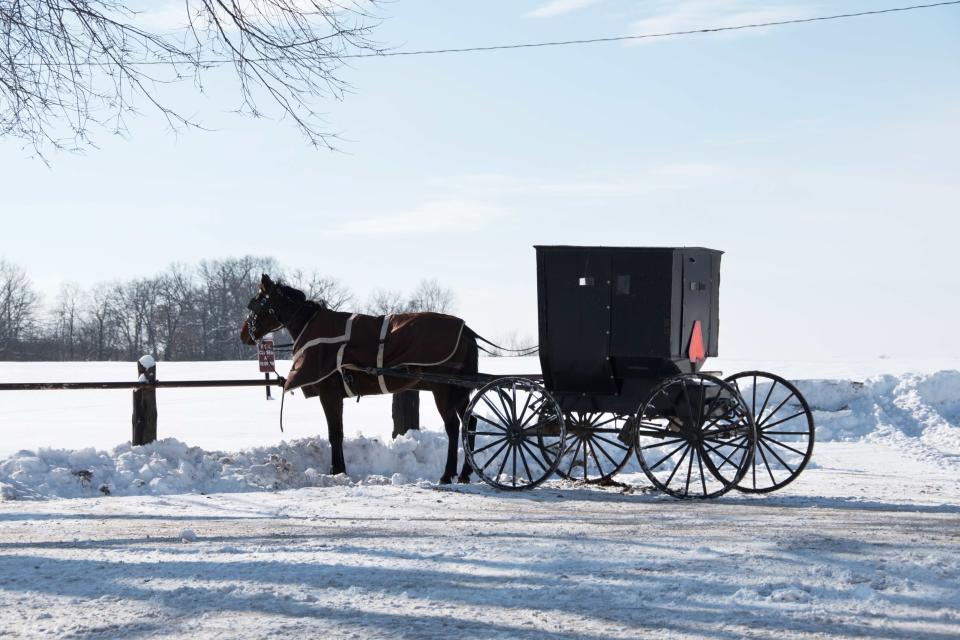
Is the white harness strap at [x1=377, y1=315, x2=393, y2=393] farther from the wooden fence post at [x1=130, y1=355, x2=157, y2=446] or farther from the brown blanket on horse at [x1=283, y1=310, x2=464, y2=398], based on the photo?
the wooden fence post at [x1=130, y1=355, x2=157, y2=446]

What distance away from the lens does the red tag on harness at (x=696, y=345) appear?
34.6ft

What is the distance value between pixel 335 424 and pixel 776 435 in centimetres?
A: 877

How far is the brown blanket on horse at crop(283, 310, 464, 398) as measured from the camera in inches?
470

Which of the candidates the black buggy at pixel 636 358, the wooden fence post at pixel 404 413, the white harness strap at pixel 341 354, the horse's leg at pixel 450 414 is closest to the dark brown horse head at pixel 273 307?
the white harness strap at pixel 341 354

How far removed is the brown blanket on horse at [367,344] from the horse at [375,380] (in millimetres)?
15

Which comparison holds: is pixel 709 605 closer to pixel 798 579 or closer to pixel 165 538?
pixel 798 579

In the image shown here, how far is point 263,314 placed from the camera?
12.9 meters

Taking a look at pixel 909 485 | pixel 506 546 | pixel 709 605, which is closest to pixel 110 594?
pixel 506 546

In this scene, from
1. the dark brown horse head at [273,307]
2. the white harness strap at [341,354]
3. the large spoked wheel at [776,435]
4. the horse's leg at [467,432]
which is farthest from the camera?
the dark brown horse head at [273,307]

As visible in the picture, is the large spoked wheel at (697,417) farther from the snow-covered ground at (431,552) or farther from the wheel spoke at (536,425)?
the wheel spoke at (536,425)

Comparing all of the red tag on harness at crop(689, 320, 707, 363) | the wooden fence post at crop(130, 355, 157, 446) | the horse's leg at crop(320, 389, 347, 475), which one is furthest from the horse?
the red tag on harness at crop(689, 320, 707, 363)

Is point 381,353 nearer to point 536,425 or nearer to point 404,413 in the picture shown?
point 536,425

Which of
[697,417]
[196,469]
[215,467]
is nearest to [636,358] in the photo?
[697,417]

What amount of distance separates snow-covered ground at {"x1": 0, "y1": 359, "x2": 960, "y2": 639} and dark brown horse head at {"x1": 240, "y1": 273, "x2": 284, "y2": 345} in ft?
4.53
